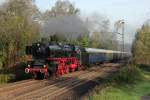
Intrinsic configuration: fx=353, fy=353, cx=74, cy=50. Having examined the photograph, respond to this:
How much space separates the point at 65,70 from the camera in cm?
3688

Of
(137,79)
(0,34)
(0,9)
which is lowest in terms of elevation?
(137,79)

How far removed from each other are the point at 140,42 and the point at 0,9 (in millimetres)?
25416

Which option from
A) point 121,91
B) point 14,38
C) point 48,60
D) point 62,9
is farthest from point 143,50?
point 62,9

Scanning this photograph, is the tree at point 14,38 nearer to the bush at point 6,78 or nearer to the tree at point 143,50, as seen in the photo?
the bush at point 6,78

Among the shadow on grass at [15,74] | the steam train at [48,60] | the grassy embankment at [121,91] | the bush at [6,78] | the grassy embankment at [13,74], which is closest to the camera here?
the grassy embankment at [121,91]

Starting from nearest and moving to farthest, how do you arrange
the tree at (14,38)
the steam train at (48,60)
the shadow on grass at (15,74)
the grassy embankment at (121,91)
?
the grassy embankment at (121,91)
the shadow on grass at (15,74)
the steam train at (48,60)
the tree at (14,38)

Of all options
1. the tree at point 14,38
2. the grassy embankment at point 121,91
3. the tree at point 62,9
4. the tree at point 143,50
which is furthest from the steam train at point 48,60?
the tree at point 62,9

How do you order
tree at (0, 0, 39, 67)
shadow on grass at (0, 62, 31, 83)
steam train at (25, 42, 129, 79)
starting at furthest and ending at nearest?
tree at (0, 0, 39, 67) → steam train at (25, 42, 129, 79) → shadow on grass at (0, 62, 31, 83)

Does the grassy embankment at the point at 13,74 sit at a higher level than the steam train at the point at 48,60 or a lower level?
lower

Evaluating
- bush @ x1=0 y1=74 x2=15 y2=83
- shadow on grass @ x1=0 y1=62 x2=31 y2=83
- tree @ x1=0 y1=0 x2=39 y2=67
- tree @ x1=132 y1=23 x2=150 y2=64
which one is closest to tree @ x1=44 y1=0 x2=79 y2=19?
tree @ x1=132 y1=23 x2=150 y2=64

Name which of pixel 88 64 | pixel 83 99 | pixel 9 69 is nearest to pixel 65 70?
pixel 9 69

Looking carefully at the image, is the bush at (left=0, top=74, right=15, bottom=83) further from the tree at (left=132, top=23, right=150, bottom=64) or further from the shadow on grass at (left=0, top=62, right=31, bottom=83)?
the tree at (left=132, top=23, right=150, bottom=64)

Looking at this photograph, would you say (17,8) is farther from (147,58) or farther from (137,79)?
(137,79)

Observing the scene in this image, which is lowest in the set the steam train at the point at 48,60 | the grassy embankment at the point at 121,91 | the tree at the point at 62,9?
the grassy embankment at the point at 121,91
